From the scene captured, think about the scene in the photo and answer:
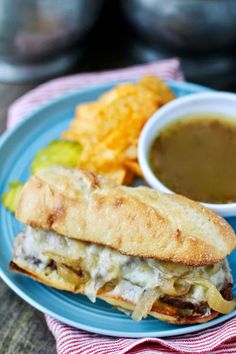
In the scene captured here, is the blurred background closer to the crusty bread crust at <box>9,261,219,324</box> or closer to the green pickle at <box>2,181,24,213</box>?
the green pickle at <box>2,181,24,213</box>

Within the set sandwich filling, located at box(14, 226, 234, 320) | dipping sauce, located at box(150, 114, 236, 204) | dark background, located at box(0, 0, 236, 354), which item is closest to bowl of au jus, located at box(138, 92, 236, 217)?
dipping sauce, located at box(150, 114, 236, 204)

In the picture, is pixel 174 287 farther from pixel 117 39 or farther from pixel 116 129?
pixel 117 39

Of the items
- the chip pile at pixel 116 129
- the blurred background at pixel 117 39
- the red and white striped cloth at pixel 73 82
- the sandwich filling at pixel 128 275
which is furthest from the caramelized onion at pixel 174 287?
the blurred background at pixel 117 39

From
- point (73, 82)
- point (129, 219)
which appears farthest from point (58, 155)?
point (129, 219)

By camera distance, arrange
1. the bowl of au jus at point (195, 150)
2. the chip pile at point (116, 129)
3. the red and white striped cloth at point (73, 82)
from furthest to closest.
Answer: the red and white striped cloth at point (73, 82) < the chip pile at point (116, 129) < the bowl of au jus at point (195, 150)

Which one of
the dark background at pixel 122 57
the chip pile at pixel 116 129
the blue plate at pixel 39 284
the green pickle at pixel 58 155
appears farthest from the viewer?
the dark background at pixel 122 57

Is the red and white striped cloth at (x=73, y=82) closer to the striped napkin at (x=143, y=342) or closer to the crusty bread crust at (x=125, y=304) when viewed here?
the crusty bread crust at (x=125, y=304)

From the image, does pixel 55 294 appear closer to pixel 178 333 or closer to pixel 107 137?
pixel 178 333
